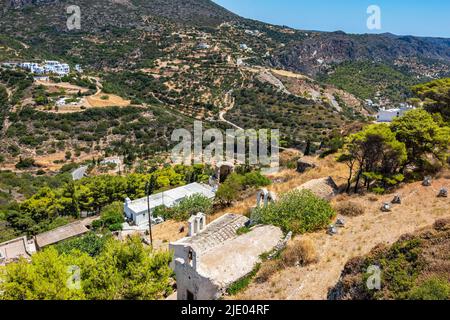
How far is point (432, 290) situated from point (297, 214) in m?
8.09

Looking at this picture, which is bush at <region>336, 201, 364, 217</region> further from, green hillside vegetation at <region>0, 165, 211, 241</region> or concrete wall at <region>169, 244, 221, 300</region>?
green hillside vegetation at <region>0, 165, 211, 241</region>

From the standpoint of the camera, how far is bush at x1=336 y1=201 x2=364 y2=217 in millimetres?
17000

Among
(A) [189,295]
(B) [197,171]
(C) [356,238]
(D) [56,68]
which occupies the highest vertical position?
(D) [56,68]

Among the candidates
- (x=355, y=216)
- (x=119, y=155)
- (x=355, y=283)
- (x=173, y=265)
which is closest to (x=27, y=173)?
(x=119, y=155)

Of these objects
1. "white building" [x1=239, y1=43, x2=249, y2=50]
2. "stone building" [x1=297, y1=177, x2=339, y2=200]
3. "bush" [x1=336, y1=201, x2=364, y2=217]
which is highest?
"white building" [x1=239, y1=43, x2=249, y2=50]

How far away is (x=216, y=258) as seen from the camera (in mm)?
12641

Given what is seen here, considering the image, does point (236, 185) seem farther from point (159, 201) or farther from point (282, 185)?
point (159, 201)

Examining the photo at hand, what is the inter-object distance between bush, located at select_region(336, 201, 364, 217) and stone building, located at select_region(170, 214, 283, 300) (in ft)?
13.6

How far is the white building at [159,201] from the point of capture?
30.5 m

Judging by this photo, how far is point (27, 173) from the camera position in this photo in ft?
153

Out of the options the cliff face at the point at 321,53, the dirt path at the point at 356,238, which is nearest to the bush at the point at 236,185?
the dirt path at the point at 356,238

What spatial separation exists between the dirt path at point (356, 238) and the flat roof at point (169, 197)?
16382mm

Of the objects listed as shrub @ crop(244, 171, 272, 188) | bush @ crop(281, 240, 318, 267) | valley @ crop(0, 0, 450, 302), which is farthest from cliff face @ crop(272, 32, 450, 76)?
bush @ crop(281, 240, 318, 267)

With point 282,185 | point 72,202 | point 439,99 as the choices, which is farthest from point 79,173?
point 439,99
